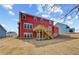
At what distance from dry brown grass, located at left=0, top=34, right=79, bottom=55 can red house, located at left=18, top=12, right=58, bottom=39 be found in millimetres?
148

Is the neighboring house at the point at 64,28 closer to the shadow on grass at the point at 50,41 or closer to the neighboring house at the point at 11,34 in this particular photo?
the shadow on grass at the point at 50,41

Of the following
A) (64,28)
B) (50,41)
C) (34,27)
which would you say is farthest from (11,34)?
(64,28)

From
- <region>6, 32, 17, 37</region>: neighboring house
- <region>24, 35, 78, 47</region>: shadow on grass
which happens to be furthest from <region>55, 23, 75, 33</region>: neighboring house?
<region>6, 32, 17, 37</region>: neighboring house

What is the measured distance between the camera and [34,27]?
2619mm

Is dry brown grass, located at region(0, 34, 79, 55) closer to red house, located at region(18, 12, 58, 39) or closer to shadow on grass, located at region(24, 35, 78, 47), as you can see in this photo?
shadow on grass, located at region(24, 35, 78, 47)

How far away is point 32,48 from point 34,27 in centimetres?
33

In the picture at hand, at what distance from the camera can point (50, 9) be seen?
2572 millimetres

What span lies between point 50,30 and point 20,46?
54 centimetres

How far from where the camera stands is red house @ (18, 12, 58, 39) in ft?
8.52

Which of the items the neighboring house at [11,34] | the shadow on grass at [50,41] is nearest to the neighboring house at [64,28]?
the shadow on grass at [50,41]

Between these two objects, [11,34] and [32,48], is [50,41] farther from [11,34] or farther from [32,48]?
[11,34]
